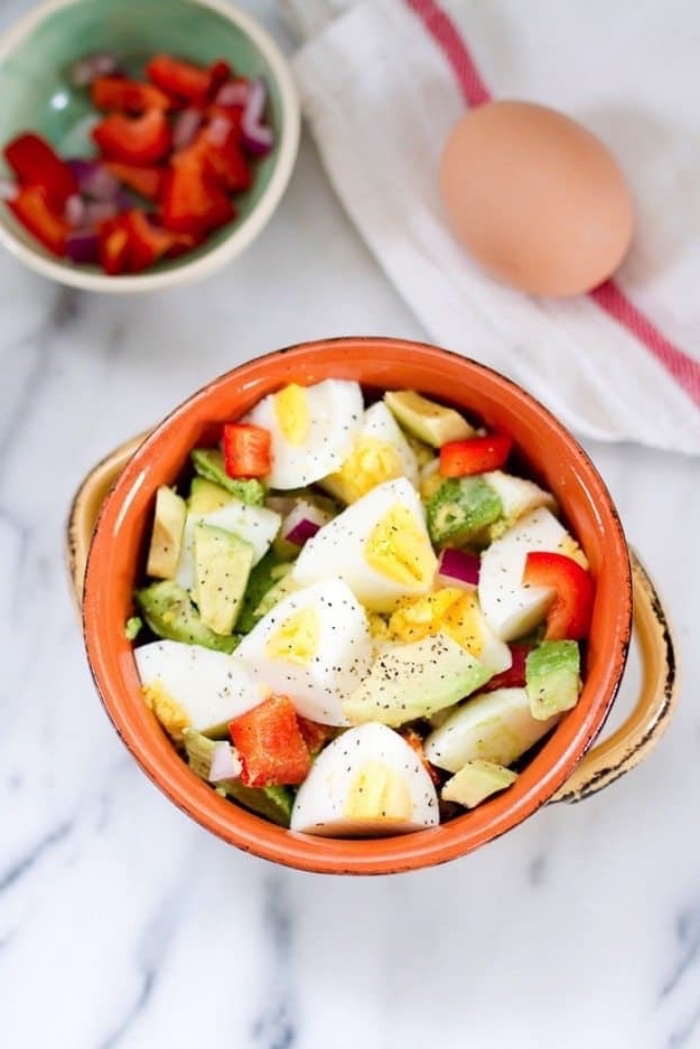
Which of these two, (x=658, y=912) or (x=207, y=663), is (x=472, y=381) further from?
(x=658, y=912)

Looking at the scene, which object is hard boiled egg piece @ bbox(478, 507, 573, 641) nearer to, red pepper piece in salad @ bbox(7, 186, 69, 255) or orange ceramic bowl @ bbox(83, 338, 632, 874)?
orange ceramic bowl @ bbox(83, 338, 632, 874)

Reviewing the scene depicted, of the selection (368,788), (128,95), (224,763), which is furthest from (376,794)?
(128,95)

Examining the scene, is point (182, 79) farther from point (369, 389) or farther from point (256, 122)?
point (369, 389)

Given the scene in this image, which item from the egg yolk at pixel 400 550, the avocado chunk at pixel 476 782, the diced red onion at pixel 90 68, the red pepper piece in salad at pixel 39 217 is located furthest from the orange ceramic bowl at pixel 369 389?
the diced red onion at pixel 90 68

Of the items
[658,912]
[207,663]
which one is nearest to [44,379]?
Answer: [207,663]

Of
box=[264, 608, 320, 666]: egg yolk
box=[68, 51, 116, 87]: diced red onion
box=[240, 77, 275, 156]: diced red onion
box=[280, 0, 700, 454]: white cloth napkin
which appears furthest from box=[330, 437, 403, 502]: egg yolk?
box=[68, 51, 116, 87]: diced red onion

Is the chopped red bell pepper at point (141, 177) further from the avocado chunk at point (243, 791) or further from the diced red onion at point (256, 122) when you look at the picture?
the avocado chunk at point (243, 791)
